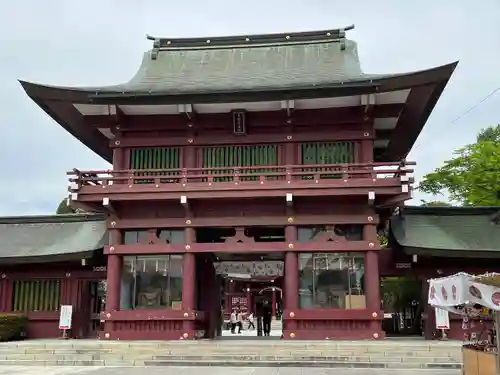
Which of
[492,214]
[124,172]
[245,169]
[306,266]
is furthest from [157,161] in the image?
[492,214]

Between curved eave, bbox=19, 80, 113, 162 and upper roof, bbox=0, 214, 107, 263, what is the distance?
3.33 m

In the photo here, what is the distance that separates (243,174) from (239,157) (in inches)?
60.2

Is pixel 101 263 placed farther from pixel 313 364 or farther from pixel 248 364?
pixel 313 364

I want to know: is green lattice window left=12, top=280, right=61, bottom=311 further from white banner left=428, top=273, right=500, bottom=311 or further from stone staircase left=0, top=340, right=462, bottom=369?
white banner left=428, top=273, right=500, bottom=311

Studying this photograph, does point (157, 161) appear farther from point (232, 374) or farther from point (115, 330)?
point (232, 374)

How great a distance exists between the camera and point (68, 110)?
2206cm

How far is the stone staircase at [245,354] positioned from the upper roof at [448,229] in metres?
4.63

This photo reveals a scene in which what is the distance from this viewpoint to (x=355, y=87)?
1930 cm

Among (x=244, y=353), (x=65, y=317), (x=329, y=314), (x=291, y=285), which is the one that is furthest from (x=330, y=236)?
(x=65, y=317)

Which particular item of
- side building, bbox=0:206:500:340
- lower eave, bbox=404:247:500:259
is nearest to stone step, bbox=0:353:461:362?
side building, bbox=0:206:500:340

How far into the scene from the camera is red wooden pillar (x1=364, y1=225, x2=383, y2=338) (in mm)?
18984

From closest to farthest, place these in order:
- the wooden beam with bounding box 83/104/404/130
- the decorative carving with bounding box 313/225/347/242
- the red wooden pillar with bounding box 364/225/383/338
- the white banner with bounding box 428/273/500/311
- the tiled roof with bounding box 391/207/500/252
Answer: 1. the white banner with bounding box 428/273/500/311
2. the red wooden pillar with bounding box 364/225/383/338
3. the decorative carving with bounding box 313/225/347/242
4. the tiled roof with bounding box 391/207/500/252
5. the wooden beam with bounding box 83/104/404/130

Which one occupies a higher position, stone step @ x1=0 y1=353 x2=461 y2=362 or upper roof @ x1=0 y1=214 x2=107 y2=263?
upper roof @ x1=0 y1=214 x2=107 y2=263

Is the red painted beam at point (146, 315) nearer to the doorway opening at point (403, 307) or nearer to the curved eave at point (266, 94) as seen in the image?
the curved eave at point (266, 94)
